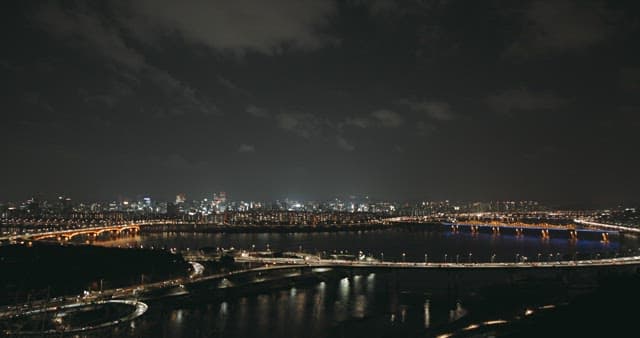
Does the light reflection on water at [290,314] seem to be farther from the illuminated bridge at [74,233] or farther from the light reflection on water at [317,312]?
the illuminated bridge at [74,233]

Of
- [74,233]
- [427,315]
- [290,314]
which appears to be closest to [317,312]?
[290,314]

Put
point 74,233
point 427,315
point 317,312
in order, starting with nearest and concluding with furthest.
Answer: point 427,315
point 317,312
point 74,233

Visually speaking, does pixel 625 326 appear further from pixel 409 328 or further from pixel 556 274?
pixel 556 274

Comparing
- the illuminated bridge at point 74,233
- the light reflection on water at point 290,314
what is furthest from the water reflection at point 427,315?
the illuminated bridge at point 74,233

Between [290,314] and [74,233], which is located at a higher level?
[74,233]

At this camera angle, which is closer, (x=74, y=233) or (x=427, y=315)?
(x=427, y=315)

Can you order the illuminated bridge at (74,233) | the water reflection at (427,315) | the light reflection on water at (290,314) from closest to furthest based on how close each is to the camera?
1. the light reflection on water at (290,314)
2. the water reflection at (427,315)
3. the illuminated bridge at (74,233)

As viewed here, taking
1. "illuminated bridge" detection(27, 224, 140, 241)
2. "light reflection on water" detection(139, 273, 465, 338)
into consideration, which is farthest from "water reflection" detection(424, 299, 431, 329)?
"illuminated bridge" detection(27, 224, 140, 241)

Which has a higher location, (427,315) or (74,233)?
(74,233)

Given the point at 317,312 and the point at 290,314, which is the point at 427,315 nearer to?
the point at 317,312

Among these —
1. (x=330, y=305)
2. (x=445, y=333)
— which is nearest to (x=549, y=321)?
(x=445, y=333)

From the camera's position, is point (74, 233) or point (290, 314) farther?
point (74, 233)

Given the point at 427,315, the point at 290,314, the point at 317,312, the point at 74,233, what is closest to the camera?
the point at 427,315
